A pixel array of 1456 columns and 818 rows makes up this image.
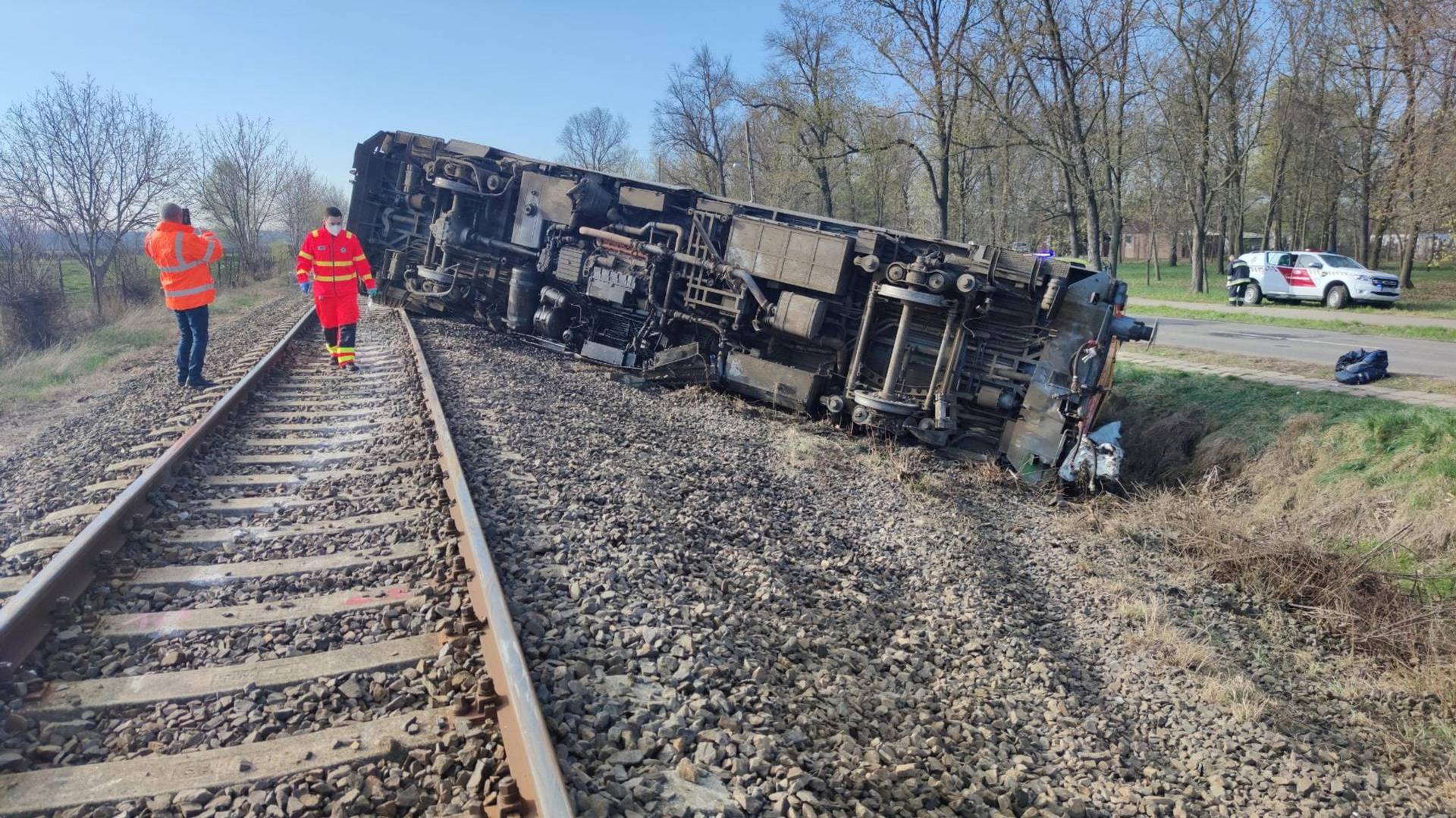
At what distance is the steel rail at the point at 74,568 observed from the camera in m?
3.06

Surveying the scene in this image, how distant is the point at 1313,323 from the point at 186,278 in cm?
2090

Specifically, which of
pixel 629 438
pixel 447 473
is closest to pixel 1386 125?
pixel 629 438

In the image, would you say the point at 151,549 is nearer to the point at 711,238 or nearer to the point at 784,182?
the point at 711,238

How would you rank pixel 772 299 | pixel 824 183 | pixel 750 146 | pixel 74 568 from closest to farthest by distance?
pixel 74 568
pixel 772 299
pixel 824 183
pixel 750 146

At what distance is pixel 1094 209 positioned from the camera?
17.3 meters

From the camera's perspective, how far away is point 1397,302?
2208 cm

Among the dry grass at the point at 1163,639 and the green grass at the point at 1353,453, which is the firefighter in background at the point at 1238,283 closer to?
the green grass at the point at 1353,453

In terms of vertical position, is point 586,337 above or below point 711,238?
below

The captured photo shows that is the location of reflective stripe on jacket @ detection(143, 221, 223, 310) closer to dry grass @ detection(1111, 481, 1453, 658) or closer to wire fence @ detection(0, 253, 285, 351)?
wire fence @ detection(0, 253, 285, 351)

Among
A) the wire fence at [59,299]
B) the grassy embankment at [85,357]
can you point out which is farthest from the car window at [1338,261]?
the grassy embankment at [85,357]

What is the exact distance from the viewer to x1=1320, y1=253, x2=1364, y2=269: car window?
22406 mm

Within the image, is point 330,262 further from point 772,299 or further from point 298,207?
point 298,207

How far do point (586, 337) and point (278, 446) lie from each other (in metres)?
6.13

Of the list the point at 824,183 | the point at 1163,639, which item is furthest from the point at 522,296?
the point at 824,183
